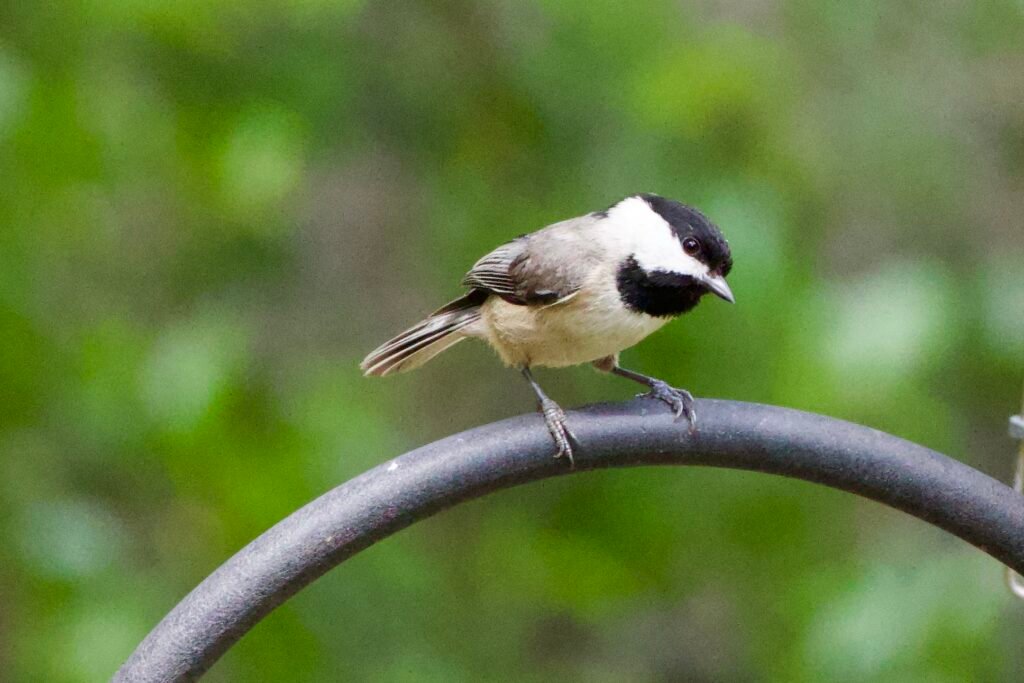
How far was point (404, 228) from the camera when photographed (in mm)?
3107

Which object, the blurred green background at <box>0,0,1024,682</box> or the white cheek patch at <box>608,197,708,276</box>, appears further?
the blurred green background at <box>0,0,1024,682</box>

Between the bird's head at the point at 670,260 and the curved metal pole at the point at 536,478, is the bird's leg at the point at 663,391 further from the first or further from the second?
the bird's head at the point at 670,260

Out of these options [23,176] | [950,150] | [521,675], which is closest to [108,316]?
[23,176]

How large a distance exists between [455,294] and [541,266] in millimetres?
560

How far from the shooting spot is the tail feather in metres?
2.25

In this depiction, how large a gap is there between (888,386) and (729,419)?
822 mm

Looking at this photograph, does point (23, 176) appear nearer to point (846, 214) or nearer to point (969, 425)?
point (846, 214)

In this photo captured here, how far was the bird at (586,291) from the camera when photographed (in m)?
1.99

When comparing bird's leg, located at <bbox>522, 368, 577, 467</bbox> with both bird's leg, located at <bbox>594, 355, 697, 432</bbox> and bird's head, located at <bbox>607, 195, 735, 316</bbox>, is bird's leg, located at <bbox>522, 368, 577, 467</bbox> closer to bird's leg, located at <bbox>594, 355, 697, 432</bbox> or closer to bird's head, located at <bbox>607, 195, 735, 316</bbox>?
bird's leg, located at <bbox>594, 355, 697, 432</bbox>

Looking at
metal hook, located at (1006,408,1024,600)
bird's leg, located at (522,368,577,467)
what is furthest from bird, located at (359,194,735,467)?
metal hook, located at (1006,408,1024,600)

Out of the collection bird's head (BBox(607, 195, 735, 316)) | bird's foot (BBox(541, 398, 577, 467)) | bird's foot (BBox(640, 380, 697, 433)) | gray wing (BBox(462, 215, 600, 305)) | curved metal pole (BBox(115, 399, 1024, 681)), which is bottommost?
curved metal pole (BBox(115, 399, 1024, 681))

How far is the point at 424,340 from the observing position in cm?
228

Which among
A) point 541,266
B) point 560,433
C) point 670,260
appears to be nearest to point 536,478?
point 560,433

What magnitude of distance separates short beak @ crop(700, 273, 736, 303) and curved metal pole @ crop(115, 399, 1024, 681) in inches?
15.4
